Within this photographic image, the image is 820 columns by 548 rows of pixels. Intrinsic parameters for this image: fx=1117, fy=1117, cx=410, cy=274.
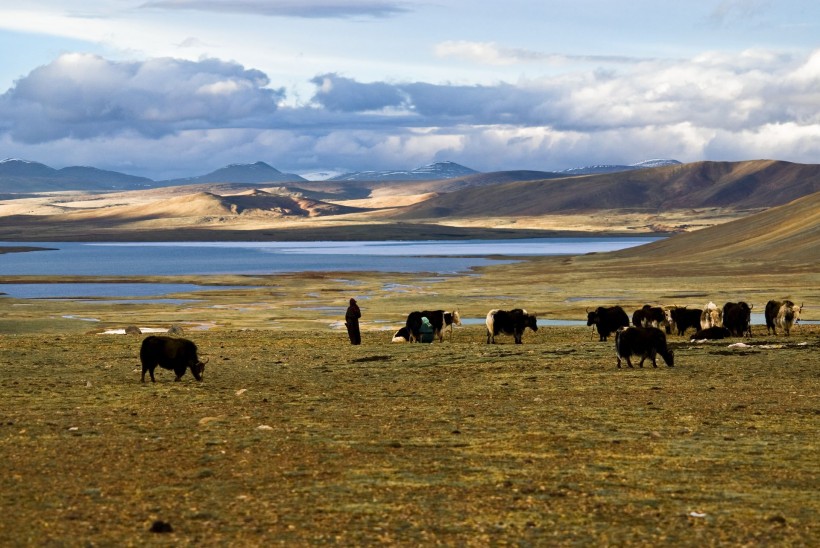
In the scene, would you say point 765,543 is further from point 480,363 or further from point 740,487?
point 480,363

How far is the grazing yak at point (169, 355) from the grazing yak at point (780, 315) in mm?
22634

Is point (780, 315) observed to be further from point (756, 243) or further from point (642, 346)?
point (756, 243)

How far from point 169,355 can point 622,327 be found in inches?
553

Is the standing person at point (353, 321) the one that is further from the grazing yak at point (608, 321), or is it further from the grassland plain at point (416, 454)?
the grazing yak at point (608, 321)

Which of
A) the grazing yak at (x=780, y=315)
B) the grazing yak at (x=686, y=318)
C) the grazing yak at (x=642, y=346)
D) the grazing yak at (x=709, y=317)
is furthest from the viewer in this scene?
the grazing yak at (x=686, y=318)

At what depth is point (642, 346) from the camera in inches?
1013

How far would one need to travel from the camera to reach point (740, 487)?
1264cm

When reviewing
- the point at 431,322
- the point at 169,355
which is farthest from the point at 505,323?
the point at 169,355

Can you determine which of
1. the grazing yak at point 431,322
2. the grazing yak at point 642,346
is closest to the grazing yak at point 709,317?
the grazing yak at point 431,322

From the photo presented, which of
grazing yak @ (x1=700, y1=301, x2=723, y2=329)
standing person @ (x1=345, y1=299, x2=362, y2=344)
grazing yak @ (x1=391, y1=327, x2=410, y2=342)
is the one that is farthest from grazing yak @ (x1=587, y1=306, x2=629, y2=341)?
standing person @ (x1=345, y1=299, x2=362, y2=344)

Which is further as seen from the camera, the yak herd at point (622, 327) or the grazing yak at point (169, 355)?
the yak herd at point (622, 327)

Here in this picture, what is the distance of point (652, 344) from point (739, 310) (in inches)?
481

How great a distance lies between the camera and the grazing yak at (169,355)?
2294cm

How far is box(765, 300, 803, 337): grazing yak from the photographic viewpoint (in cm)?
3844
